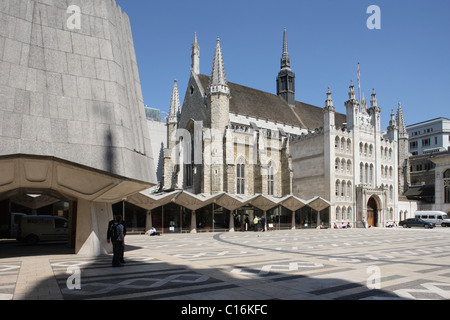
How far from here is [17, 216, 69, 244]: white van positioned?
18.3 m

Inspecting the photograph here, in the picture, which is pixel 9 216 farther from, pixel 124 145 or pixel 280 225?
pixel 280 225

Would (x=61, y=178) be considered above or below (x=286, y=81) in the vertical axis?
below

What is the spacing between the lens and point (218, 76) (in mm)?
41812

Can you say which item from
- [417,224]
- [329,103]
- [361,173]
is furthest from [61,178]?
[417,224]

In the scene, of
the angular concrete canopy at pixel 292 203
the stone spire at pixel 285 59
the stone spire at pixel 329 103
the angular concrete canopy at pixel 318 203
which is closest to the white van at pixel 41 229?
the angular concrete canopy at pixel 292 203

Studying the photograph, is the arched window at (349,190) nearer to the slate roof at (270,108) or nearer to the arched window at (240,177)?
the slate roof at (270,108)

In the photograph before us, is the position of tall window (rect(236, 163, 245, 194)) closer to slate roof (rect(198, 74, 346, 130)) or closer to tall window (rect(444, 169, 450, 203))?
slate roof (rect(198, 74, 346, 130))

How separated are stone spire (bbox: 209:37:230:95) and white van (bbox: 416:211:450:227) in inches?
1240

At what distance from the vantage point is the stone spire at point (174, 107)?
49.0 meters

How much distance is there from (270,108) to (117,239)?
4375cm

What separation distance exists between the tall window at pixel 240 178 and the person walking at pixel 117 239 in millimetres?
31401

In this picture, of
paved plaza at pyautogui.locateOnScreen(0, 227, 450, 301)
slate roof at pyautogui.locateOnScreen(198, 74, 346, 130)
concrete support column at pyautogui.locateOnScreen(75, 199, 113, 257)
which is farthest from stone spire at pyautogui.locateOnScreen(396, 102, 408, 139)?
concrete support column at pyautogui.locateOnScreen(75, 199, 113, 257)

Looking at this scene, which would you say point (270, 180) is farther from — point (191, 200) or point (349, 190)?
point (191, 200)
